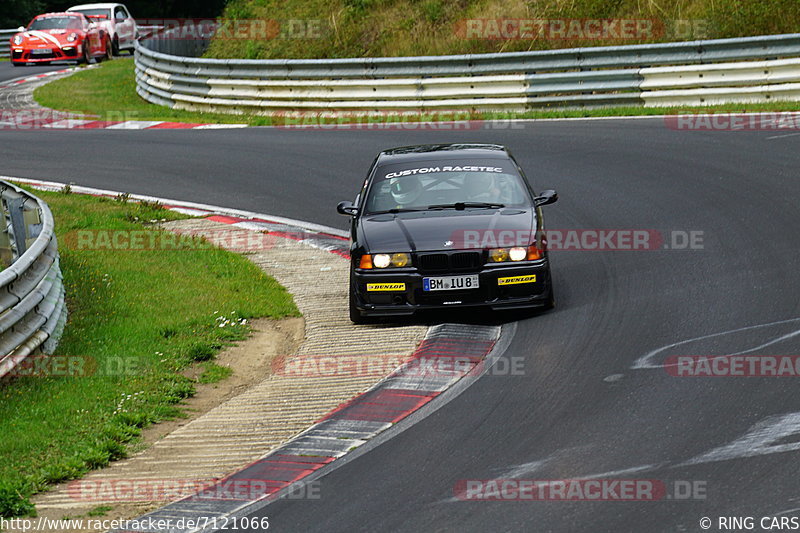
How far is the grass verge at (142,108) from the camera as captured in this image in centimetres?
2158

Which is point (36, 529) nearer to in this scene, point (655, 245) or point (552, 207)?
point (655, 245)

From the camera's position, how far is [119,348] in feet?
34.1

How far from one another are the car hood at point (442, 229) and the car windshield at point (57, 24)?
30.3 meters

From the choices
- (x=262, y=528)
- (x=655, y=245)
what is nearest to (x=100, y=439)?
(x=262, y=528)

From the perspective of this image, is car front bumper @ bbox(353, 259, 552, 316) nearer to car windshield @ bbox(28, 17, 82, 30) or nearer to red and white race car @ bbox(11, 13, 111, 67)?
red and white race car @ bbox(11, 13, 111, 67)

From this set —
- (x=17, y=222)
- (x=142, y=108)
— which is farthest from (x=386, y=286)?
(x=142, y=108)

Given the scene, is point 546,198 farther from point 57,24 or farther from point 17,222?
→ point 57,24

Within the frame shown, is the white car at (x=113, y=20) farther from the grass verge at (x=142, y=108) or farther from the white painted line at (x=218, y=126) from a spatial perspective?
the white painted line at (x=218, y=126)

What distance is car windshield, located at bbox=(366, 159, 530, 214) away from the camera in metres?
11.6

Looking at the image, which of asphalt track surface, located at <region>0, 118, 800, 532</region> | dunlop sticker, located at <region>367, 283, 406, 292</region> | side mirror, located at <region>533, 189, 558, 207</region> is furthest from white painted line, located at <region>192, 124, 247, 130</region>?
→ dunlop sticker, located at <region>367, 283, 406, 292</region>

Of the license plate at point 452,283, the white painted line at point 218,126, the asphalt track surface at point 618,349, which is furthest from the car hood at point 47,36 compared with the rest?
the license plate at point 452,283

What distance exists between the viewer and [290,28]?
30.6m

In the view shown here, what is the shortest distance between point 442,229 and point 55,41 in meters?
30.4

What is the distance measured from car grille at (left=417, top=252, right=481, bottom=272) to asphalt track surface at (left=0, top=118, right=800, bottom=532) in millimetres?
739
